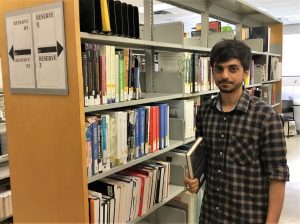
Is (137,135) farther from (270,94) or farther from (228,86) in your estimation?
(270,94)

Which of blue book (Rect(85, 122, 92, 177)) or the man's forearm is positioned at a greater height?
blue book (Rect(85, 122, 92, 177))

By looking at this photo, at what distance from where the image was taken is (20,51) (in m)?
1.55

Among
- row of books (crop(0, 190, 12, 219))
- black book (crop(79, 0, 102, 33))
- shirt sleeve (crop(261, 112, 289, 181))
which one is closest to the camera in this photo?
shirt sleeve (crop(261, 112, 289, 181))

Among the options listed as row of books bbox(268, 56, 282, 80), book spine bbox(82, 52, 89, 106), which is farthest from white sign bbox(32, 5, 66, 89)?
row of books bbox(268, 56, 282, 80)

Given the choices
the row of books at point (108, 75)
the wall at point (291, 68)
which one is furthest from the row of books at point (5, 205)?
the wall at point (291, 68)

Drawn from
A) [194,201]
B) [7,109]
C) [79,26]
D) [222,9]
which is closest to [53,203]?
[7,109]

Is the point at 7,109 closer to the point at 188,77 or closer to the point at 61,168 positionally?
the point at 61,168

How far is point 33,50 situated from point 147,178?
3.31 ft

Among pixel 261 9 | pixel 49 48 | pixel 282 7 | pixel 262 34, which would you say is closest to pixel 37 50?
pixel 49 48

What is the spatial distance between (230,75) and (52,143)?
0.91m

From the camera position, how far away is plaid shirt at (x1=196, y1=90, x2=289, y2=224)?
131 centimetres

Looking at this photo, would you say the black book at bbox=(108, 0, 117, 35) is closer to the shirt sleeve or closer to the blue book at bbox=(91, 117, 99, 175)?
the blue book at bbox=(91, 117, 99, 175)

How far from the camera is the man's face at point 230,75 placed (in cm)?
138

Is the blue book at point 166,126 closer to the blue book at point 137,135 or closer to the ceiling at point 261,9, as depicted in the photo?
the blue book at point 137,135
